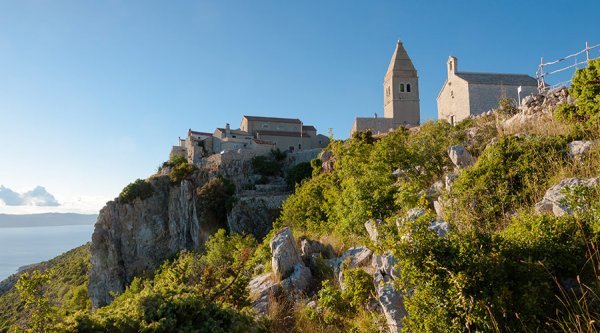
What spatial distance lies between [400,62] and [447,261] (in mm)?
48366

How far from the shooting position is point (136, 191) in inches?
1693

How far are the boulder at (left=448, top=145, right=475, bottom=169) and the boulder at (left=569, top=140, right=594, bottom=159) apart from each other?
86.6 inches

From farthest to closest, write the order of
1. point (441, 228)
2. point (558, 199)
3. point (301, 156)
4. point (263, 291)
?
point (301, 156) → point (263, 291) → point (441, 228) → point (558, 199)

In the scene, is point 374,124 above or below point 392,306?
above

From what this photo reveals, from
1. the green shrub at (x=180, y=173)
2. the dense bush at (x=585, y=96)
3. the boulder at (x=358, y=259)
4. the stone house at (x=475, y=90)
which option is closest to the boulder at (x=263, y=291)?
the boulder at (x=358, y=259)

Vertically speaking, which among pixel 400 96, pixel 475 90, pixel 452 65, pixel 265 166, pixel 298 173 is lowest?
pixel 298 173

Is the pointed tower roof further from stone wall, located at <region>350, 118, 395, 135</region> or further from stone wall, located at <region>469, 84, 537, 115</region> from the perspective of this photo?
stone wall, located at <region>469, 84, 537, 115</region>

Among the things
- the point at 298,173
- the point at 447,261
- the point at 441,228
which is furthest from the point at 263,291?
the point at 298,173

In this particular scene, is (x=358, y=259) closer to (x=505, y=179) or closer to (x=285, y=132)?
(x=505, y=179)

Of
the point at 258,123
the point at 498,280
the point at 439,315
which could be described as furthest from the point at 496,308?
the point at 258,123

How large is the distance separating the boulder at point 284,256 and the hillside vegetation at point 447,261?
2.02 feet

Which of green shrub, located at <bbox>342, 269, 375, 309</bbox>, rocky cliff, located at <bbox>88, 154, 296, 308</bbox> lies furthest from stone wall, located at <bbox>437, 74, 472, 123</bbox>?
green shrub, located at <bbox>342, 269, 375, 309</bbox>

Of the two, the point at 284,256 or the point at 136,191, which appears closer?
the point at 284,256

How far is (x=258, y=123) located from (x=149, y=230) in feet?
83.3
